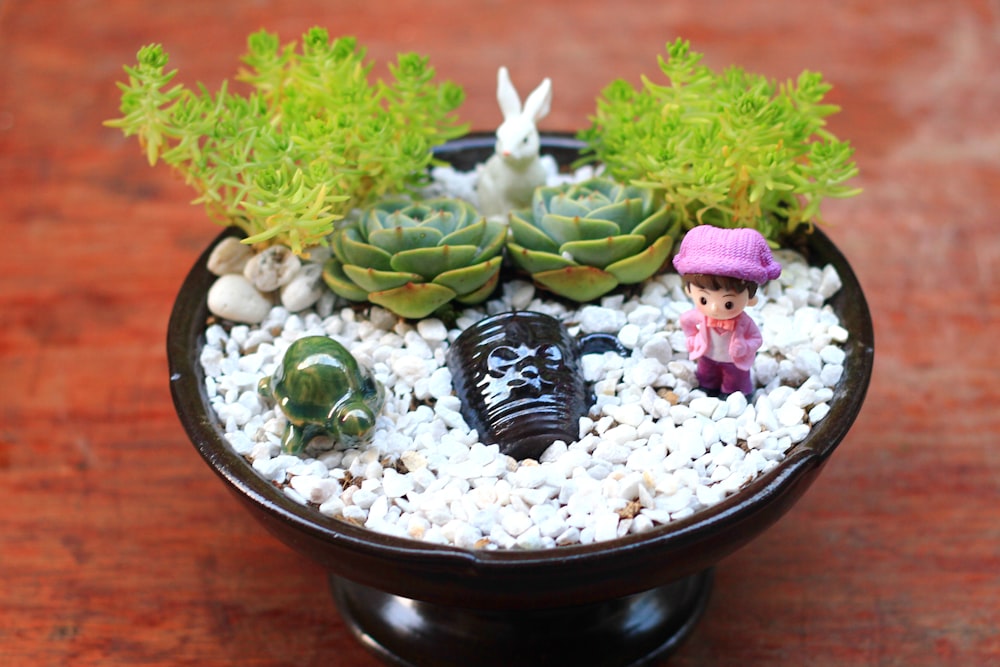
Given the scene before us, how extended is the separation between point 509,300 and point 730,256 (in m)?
0.29

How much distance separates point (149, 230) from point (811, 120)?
1.00m

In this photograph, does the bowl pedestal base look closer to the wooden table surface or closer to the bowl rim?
the wooden table surface

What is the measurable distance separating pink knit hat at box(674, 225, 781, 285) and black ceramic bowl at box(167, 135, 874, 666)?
0.15 meters

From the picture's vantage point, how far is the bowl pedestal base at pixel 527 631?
3.64ft

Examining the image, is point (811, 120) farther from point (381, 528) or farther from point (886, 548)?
point (381, 528)

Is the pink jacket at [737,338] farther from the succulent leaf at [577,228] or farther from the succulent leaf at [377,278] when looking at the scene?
the succulent leaf at [377,278]

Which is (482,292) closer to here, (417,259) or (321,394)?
(417,259)

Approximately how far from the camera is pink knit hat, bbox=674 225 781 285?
0.93 meters

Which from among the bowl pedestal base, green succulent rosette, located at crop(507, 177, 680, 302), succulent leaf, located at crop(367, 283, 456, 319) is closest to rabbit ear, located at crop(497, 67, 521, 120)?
green succulent rosette, located at crop(507, 177, 680, 302)

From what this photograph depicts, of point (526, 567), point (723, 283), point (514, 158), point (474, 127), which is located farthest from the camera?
point (474, 127)

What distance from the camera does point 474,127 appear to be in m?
1.81

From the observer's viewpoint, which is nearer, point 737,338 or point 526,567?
point 526,567

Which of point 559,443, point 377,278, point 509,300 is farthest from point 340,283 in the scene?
point 559,443

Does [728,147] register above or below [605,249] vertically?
above
